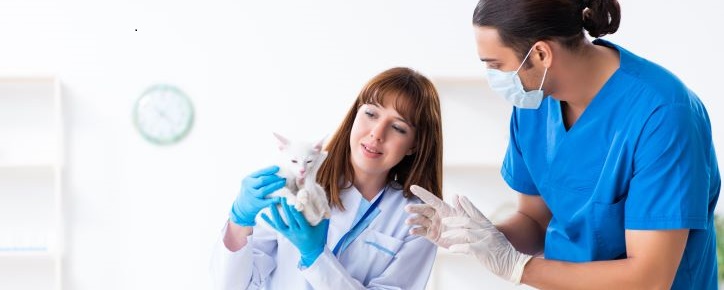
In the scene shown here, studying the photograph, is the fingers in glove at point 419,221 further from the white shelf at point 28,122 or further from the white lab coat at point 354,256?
the white shelf at point 28,122

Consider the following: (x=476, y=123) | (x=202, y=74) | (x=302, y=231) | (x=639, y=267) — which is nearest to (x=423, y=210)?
(x=302, y=231)

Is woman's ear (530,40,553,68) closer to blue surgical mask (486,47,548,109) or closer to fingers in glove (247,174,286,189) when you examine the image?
blue surgical mask (486,47,548,109)

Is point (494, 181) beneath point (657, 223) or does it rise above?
beneath

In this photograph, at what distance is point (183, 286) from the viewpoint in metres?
3.95

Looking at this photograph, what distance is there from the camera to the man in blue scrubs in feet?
4.99

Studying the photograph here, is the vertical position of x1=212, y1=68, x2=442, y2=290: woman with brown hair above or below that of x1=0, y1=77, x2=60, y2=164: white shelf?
above

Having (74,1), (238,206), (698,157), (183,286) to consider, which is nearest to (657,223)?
(698,157)

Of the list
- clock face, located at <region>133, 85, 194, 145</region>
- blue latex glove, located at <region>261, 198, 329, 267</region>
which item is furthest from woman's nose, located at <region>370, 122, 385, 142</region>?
clock face, located at <region>133, 85, 194, 145</region>

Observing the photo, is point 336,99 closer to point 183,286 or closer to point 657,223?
point 183,286

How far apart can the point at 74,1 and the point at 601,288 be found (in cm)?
306

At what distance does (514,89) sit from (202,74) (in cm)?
243

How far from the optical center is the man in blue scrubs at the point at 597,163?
1.52m

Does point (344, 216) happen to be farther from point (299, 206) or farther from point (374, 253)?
point (299, 206)

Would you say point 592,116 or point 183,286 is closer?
point 592,116
